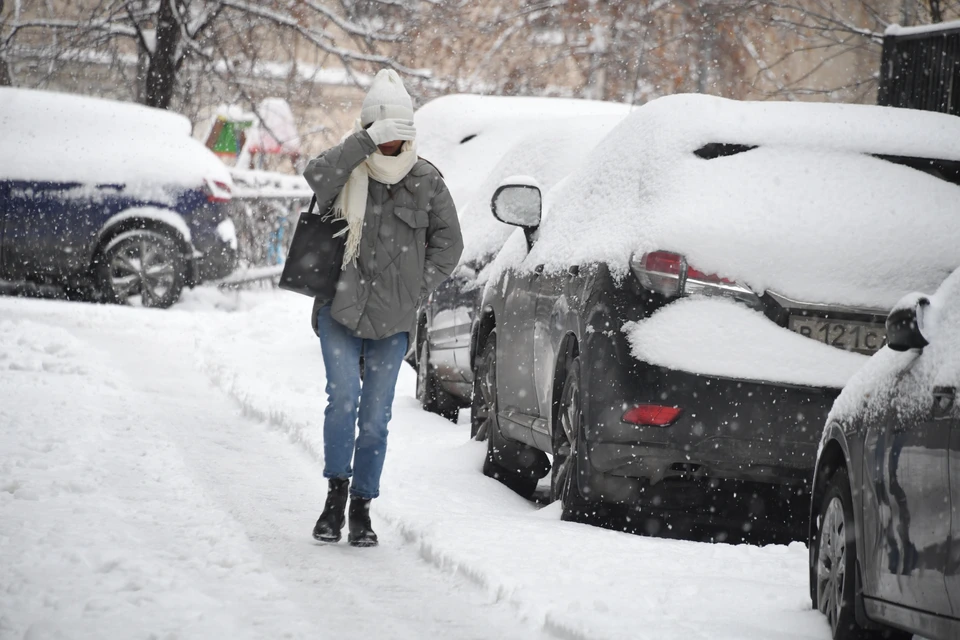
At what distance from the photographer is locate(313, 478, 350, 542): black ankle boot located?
578 centimetres

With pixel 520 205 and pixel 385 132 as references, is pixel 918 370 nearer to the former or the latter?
pixel 385 132

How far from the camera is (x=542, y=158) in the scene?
9.20 meters

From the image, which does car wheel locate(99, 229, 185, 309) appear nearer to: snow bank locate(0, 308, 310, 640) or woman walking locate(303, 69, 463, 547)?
snow bank locate(0, 308, 310, 640)

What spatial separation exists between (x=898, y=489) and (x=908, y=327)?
18.3 inches

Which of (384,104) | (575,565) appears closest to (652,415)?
(575,565)

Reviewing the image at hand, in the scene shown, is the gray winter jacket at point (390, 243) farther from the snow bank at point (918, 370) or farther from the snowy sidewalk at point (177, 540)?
the snow bank at point (918, 370)

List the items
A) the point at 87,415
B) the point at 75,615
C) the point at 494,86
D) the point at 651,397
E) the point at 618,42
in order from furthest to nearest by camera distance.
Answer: the point at 494,86 < the point at 618,42 < the point at 87,415 < the point at 651,397 < the point at 75,615

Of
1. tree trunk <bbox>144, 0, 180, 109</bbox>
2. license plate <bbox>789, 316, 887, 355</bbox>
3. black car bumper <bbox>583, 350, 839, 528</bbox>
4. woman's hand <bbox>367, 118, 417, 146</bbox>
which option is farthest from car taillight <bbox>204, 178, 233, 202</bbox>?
license plate <bbox>789, 316, 887, 355</bbox>

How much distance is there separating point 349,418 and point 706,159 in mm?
1840

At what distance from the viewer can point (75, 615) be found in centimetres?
424

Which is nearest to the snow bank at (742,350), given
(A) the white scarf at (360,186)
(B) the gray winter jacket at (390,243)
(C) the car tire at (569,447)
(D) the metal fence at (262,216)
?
(C) the car tire at (569,447)

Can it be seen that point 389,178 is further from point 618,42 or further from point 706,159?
point 618,42

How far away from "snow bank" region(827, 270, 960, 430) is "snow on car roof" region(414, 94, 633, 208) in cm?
717

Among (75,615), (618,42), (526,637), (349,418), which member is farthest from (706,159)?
(618,42)
